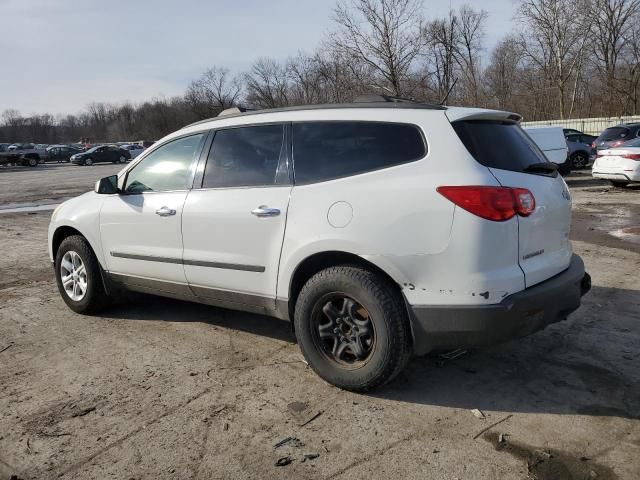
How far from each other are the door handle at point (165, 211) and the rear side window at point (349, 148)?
3.83 ft

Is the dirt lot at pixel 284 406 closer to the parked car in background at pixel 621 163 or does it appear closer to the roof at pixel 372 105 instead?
the roof at pixel 372 105

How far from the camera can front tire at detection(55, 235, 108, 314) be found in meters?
5.12

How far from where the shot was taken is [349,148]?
3584 mm

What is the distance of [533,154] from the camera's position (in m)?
3.69

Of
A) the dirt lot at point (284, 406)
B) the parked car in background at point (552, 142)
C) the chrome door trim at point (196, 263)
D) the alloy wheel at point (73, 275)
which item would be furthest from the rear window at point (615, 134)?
the alloy wheel at point (73, 275)

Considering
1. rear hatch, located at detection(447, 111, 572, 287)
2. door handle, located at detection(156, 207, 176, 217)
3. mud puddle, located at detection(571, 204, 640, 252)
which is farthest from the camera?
mud puddle, located at detection(571, 204, 640, 252)

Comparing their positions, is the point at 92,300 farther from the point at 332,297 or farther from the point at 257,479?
the point at 257,479

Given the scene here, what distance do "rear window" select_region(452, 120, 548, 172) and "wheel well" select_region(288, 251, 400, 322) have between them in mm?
904

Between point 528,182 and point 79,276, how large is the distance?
4.11 m

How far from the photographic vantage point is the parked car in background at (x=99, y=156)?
45.9 metres

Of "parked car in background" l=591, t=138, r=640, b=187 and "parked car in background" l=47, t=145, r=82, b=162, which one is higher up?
"parked car in background" l=47, t=145, r=82, b=162

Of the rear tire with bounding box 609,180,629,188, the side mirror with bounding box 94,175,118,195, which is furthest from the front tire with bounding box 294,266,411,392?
the rear tire with bounding box 609,180,629,188

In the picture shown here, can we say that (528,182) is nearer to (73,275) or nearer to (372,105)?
(372,105)

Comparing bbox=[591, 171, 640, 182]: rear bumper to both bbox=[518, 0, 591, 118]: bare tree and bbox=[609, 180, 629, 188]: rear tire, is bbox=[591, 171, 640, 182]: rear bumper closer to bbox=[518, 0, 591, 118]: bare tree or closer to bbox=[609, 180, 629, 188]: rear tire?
bbox=[609, 180, 629, 188]: rear tire
